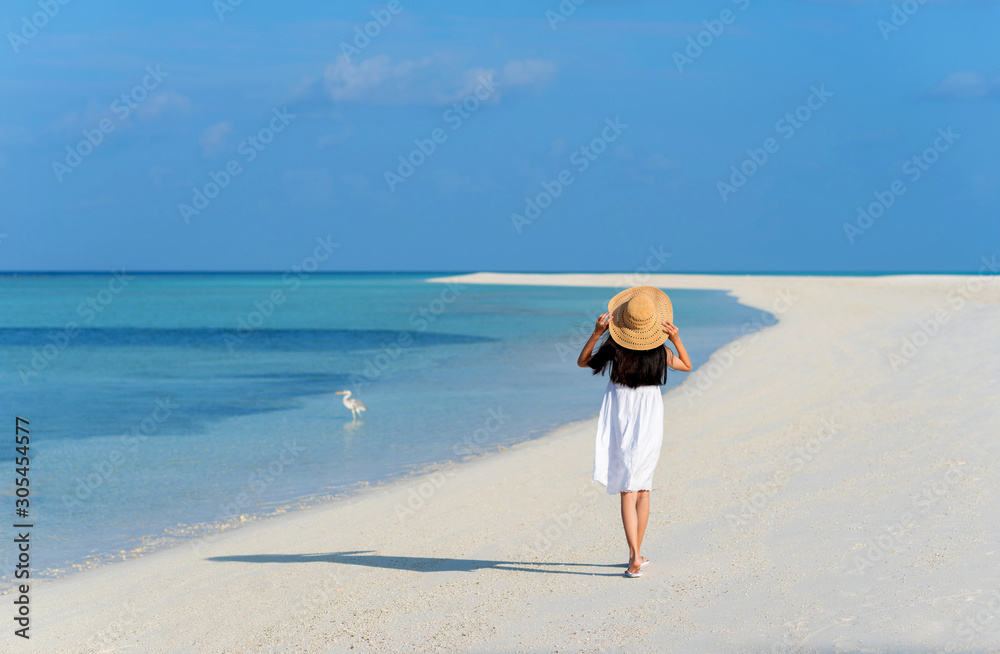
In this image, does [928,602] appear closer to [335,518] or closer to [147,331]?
[335,518]

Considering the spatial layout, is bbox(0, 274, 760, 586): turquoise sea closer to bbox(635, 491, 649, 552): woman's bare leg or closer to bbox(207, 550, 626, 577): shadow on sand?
bbox(207, 550, 626, 577): shadow on sand

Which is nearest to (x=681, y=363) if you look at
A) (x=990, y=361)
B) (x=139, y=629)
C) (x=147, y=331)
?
(x=139, y=629)

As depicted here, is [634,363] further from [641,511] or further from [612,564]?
[612,564]

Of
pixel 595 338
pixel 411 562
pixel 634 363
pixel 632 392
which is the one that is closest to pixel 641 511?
pixel 632 392

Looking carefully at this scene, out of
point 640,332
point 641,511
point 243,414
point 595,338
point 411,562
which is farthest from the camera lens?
point 243,414

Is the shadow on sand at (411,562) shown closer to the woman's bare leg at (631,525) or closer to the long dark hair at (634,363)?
the woman's bare leg at (631,525)

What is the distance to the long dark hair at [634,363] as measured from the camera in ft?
17.1

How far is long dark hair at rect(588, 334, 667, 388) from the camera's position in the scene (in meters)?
5.22

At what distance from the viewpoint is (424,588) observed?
17.8ft

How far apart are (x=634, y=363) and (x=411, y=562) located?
2178 mm

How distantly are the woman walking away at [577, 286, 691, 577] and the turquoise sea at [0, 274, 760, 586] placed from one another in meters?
4.05

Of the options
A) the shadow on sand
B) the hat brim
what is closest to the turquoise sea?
the shadow on sand

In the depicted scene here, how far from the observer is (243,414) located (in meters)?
14.3

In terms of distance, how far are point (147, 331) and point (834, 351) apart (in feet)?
88.2
